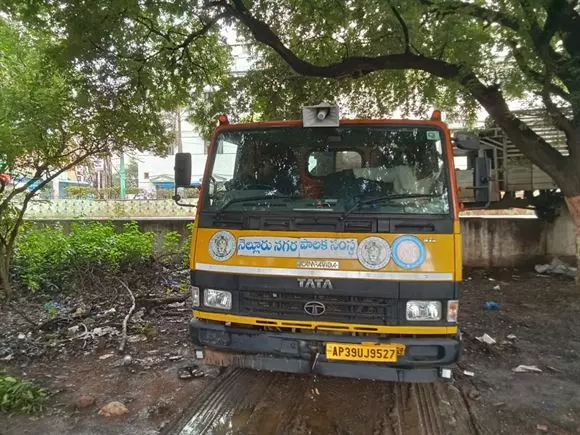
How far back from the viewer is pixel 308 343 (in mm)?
3383

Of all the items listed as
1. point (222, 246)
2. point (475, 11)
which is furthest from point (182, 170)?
point (475, 11)

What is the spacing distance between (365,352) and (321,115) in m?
1.87

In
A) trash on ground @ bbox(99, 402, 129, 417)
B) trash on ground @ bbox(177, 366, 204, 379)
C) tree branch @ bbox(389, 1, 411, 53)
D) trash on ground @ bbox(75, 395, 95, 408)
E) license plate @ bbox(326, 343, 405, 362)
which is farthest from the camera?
tree branch @ bbox(389, 1, 411, 53)

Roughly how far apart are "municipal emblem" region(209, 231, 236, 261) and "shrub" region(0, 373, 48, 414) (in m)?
1.91

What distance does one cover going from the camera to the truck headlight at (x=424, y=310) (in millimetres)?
3346

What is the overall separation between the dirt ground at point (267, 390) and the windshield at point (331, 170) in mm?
1625

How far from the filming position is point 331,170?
3818 millimetres

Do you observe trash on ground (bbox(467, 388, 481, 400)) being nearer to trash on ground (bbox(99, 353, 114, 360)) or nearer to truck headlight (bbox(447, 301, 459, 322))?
truck headlight (bbox(447, 301, 459, 322))

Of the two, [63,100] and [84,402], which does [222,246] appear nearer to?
[84,402]

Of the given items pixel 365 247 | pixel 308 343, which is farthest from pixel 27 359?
pixel 365 247

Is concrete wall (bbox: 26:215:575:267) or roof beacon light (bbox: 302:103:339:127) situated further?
concrete wall (bbox: 26:215:575:267)

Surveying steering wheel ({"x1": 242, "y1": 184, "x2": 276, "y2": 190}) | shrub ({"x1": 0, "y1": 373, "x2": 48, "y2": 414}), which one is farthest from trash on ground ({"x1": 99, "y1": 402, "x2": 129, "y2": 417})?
steering wheel ({"x1": 242, "y1": 184, "x2": 276, "y2": 190})

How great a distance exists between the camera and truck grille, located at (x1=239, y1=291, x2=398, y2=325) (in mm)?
3371

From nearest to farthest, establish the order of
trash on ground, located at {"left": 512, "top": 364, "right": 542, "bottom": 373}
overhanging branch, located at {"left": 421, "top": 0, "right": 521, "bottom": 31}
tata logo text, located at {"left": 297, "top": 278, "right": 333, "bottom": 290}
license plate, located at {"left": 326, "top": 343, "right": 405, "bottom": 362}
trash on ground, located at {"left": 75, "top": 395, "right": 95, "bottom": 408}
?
1. license plate, located at {"left": 326, "top": 343, "right": 405, "bottom": 362}
2. tata logo text, located at {"left": 297, "top": 278, "right": 333, "bottom": 290}
3. trash on ground, located at {"left": 75, "top": 395, "right": 95, "bottom": 408}
4. trash on ground, located at {"left": 512, "top": 364, "right": 542, "bottom": 373}
5. overhanging branch, located at {"left": 421, "top": 0, "right": 521, "bottom": 31}
